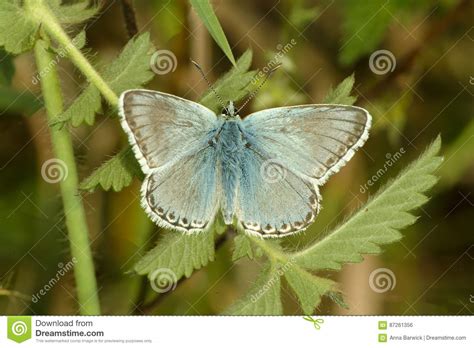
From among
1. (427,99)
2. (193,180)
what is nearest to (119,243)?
(193,180)

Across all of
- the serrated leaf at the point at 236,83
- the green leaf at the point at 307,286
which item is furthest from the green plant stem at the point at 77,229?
the green leaf at the point at 307,286

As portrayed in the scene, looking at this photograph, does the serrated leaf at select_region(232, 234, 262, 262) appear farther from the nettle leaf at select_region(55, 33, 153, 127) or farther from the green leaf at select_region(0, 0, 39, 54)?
the green leaf at select_region(0, 0, 39, 54)

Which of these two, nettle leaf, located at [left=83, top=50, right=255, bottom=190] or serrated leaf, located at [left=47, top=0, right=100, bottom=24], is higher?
nettle leaf, located at [left=83, top=50, right=255, bottom=190]
